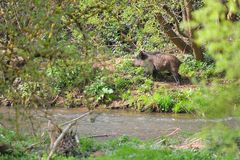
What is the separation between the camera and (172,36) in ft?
79.2

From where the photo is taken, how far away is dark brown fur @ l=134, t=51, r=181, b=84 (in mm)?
23717

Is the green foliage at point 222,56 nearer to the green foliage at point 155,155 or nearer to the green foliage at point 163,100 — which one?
the green foliage at point 155,155

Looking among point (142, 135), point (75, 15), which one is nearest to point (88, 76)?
point (75, 15)

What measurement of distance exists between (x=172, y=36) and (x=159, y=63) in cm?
130

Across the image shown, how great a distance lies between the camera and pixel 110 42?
2888 centimetres

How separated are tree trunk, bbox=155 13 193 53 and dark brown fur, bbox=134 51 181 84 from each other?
2.82 ft

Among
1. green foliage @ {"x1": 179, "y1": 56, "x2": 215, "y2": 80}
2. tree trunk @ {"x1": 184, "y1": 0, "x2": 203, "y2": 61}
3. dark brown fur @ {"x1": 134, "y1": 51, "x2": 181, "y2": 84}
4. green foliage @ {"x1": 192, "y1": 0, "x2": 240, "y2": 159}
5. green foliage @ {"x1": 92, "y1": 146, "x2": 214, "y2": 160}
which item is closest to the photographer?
green foliage @ {"x1": 192, "y1": 0, "x2": 240, "y2": 159}

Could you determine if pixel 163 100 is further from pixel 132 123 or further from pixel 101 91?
pixel 101 91

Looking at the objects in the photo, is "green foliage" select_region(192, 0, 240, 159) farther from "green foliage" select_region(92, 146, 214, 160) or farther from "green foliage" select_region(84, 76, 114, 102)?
"green foliage" select_region(84, 76, 114, 102)

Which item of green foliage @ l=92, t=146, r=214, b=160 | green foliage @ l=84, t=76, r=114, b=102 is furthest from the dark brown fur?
green foliage @ l=92, t=146, r=214, b=160

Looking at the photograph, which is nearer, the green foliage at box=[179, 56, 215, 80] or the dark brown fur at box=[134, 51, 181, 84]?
the green foliage at box=[179, 56, 215, 80]

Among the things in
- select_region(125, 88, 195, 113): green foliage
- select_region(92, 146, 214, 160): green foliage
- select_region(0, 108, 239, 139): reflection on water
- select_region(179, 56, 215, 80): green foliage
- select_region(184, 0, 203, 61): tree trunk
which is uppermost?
select_region(184, 0, 203, 61): tree trunk

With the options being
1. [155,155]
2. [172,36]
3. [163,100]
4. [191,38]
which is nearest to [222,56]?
[155,155]

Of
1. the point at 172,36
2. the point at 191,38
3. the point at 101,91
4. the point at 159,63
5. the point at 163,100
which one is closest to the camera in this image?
the point at 163,100
